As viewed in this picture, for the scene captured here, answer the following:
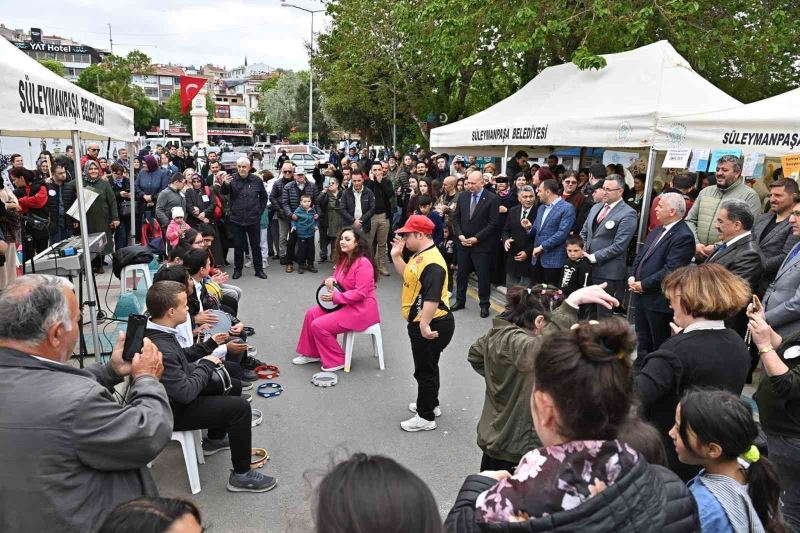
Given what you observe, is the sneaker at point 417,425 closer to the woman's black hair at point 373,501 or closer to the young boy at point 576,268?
the young boy at point 576,268

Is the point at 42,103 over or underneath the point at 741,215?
over

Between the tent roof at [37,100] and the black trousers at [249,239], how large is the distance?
4.35m

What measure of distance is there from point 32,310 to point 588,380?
6.20ft

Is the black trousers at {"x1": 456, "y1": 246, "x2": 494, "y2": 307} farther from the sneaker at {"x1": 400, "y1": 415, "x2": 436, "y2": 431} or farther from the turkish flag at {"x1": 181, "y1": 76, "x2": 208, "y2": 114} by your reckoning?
the turkish flag at {"x1": 181, "y1": 76, "x2": 208, "y2": 114}

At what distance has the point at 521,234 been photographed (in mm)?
7754

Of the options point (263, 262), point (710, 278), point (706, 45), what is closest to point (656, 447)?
point (710, 278)

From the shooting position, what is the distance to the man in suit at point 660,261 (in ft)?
17.7

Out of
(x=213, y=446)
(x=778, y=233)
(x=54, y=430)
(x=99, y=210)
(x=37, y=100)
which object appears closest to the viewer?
(x=54, y=430)

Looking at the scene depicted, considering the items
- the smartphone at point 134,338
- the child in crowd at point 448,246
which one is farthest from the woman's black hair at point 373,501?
the child in crowd at point 448,246

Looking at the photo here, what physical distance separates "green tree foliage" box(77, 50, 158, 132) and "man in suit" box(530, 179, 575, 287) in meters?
49.9

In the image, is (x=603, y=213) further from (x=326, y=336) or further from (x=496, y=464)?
(x=496, y=464)

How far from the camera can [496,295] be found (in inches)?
353

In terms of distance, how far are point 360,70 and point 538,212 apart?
15.3 m

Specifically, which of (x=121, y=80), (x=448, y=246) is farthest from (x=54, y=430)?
(x=121, y=80)
